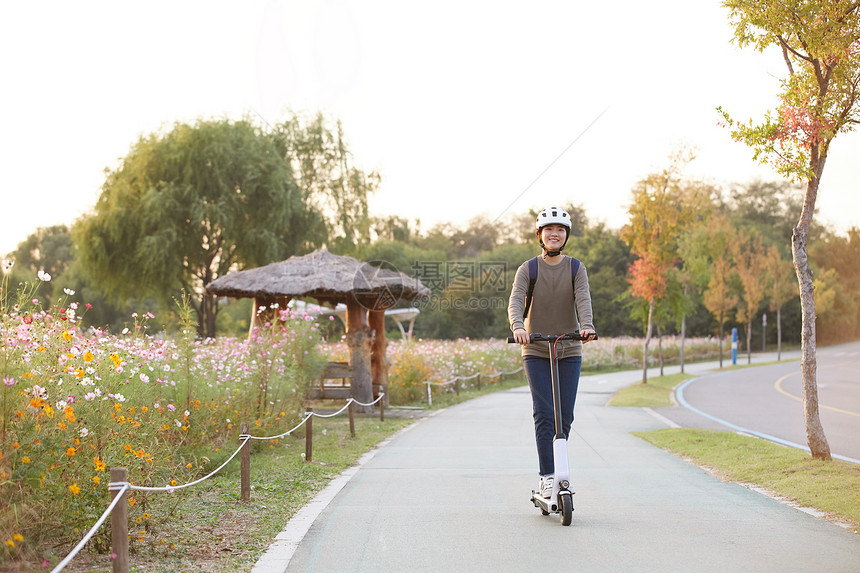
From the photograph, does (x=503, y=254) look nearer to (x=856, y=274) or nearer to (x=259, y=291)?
(x=856, y=274)

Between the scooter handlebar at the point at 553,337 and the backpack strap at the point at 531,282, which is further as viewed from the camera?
the backpack strap at the point at 531,282

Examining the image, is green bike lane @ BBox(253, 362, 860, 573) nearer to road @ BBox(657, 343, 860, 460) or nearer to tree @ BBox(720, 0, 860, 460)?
tree @ BBox(720, 0, 860, 460)

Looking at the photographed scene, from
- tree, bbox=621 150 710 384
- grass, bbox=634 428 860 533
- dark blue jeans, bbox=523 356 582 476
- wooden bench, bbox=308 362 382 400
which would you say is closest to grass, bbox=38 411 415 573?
dark blue jeans, bbox=523 356 582 476

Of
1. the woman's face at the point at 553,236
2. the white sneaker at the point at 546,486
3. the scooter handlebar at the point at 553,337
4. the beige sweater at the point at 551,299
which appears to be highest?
the woman's face at the point at 553,236

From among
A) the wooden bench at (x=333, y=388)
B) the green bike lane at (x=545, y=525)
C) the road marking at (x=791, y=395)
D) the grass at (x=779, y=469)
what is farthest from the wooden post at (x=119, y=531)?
the road marking at (x=791, y=395)

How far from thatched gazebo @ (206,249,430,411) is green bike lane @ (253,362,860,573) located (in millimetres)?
6449

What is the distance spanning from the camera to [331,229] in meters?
36.9

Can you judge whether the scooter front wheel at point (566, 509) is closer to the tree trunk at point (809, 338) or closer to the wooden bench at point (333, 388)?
the tree trunk at point (809, 338)

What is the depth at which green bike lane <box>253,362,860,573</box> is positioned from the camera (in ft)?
16.9

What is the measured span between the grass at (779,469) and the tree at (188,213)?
23.5 meters

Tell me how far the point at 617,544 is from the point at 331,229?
32223 mm

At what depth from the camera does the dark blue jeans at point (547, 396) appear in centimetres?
648

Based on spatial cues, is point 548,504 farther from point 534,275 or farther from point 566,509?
point 534,275

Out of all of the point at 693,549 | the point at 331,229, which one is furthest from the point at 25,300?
the point at 331,229
